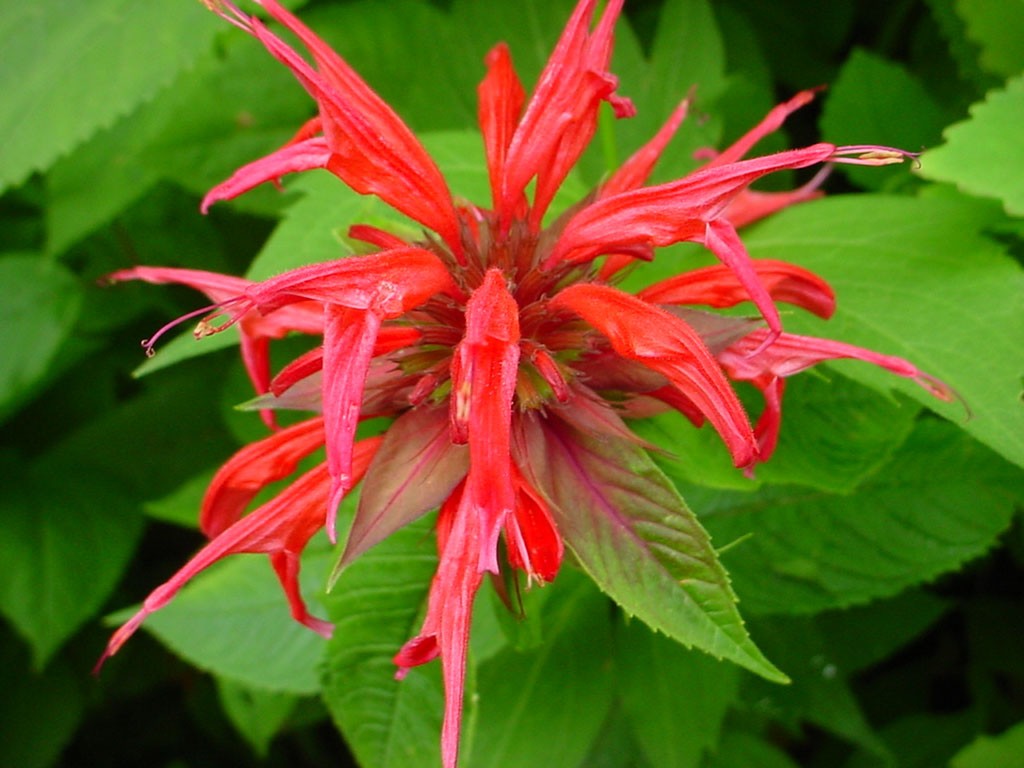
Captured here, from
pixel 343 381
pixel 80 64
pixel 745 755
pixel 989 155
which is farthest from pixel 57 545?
pixel 989 155

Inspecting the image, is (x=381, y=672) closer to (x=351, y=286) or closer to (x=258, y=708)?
(x=351, y=286)

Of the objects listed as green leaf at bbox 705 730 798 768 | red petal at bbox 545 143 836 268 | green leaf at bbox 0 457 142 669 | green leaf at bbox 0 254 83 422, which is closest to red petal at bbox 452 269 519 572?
red petal at bbox 545 143 836 268

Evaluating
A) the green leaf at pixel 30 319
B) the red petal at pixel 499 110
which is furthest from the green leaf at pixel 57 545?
the red petal at pixel 499 110

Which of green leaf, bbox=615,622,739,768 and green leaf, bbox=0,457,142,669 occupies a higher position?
green leaf, bbox=615,622,739,768

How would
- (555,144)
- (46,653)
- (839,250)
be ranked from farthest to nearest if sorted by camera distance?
(46,653), (839,250), (555,144)

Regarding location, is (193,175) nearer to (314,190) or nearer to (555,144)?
(314,190)

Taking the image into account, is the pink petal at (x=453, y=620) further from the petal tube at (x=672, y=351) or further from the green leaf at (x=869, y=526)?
the green leaf at (x=869, y=526)

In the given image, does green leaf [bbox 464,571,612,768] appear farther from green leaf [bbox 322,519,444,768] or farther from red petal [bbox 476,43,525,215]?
red petal [bbox 476,43,525,215]

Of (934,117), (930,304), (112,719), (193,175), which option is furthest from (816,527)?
(112,719)
